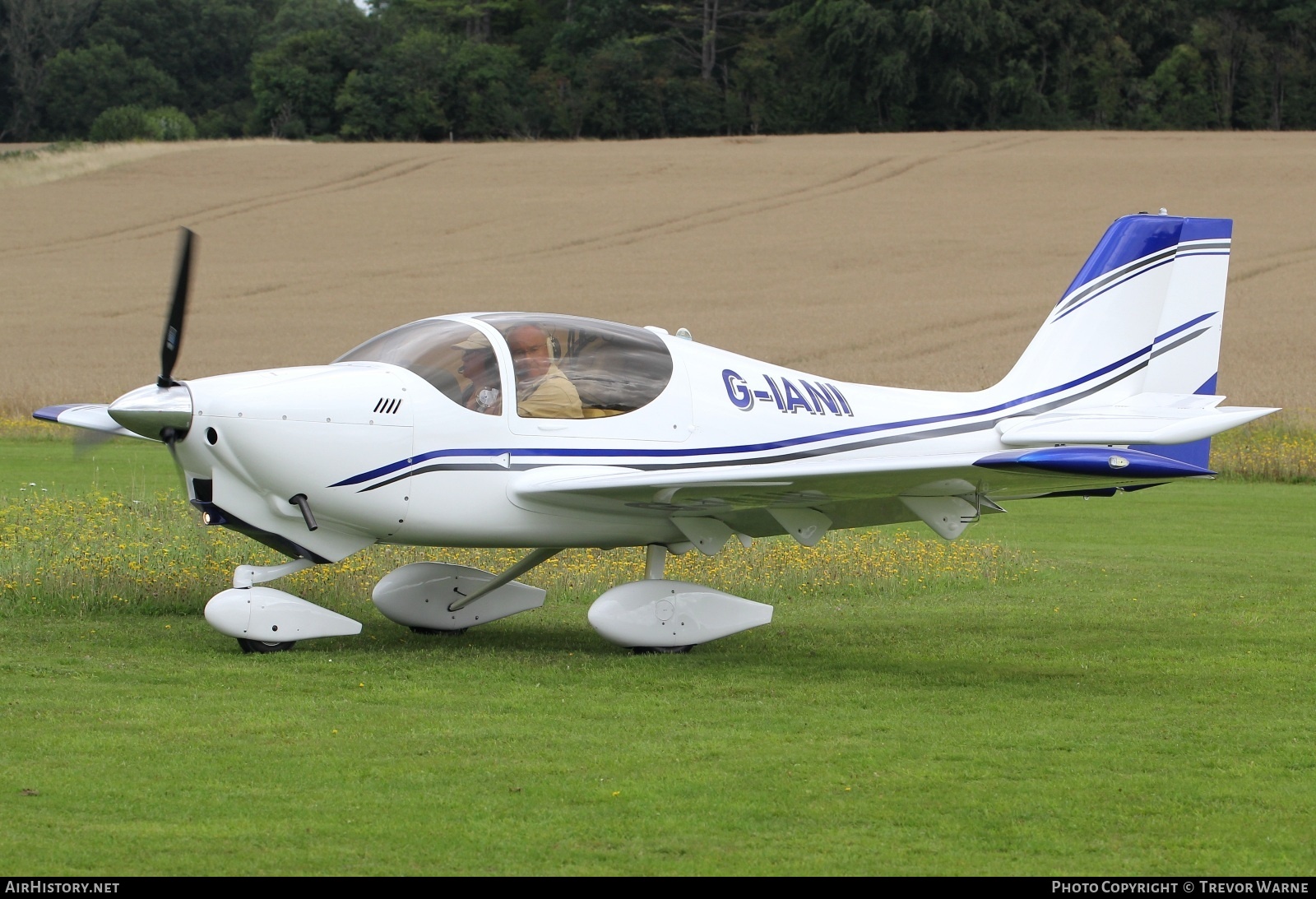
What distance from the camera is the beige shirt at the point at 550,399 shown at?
364 inches

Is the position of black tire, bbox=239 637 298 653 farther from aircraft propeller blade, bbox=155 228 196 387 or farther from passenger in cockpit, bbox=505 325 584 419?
passenger in cockpit, bbox=505 325 584 419

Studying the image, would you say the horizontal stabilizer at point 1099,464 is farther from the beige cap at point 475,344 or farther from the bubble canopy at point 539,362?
the beige cap at point 475,344

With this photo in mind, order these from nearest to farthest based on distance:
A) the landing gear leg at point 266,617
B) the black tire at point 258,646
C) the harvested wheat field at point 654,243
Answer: the landing gear leg at point 266,617 → the black tire at point 258,646 → the harvested wheat field at point 654,243

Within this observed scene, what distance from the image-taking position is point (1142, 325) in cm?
1114

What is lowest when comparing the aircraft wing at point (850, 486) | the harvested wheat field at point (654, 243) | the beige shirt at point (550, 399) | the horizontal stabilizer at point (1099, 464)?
the harvested wheat field at point (654, 243)

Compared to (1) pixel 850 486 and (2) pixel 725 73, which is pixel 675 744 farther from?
(2) pixel 725 73

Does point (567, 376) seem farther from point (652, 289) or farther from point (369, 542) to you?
point (652, 289)

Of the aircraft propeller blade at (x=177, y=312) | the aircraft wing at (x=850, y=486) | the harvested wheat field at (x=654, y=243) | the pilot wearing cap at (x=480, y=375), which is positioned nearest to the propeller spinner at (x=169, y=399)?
the aircraft propeller blade at (x=177, y=312)

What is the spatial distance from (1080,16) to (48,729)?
77096 mm

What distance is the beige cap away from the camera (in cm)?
923

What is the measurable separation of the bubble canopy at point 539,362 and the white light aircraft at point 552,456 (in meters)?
0.01

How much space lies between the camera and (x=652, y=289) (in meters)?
41.6

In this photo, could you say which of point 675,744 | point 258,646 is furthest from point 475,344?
point 675,744

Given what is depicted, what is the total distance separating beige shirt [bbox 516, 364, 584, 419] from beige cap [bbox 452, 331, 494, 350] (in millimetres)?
322
